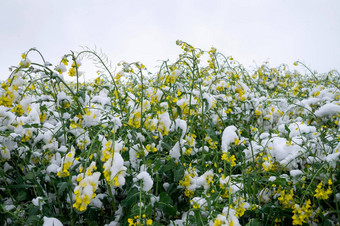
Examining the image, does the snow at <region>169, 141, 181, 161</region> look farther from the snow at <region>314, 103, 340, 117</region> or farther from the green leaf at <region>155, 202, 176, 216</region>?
the snow at <region>314, 103, 340, 117</region>

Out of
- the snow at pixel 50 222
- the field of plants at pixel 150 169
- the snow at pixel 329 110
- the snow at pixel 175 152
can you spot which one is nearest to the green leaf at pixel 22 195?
the field of plants at pixel 150 169

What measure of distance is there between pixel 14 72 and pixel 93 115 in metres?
0.44

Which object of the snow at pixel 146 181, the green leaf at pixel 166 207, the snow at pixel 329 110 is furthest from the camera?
the snow at pixel 329 110

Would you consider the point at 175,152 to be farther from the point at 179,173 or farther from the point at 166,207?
the point at 166,207

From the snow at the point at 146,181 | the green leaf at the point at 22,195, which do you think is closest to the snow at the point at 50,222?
the green leaf at the point at 22,195

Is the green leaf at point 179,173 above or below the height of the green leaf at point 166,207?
above

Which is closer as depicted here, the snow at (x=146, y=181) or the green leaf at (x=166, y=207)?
the snow at (x=146, y=181)

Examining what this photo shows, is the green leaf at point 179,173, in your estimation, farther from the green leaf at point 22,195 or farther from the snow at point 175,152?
the green leaf at point 22,195

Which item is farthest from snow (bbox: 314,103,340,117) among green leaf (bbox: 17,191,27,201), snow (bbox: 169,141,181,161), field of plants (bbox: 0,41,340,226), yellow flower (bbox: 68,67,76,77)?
green leaf (bbox: 17,191,27,201)

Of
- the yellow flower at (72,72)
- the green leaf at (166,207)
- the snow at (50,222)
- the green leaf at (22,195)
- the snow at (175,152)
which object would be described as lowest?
the snow at (50,222)

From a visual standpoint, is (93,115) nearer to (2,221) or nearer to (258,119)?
(2,221)

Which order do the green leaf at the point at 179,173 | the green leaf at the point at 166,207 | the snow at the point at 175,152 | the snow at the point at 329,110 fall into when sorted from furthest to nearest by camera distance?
1. the snow at the point at 329,110
2. the snow at the point at 175,152
3. the green leaf at the point at 179,173
4. the green leaf at the point at 166,207

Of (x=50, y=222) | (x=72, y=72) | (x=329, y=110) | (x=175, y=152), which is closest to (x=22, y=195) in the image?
(x=50, y=222)

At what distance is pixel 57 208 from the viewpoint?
169 centimetres
